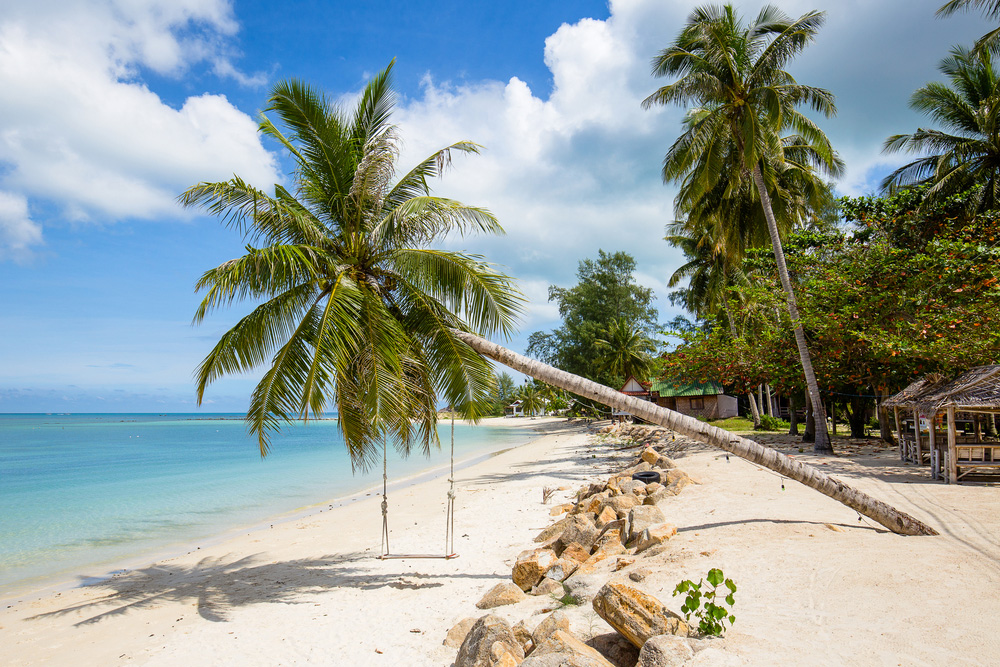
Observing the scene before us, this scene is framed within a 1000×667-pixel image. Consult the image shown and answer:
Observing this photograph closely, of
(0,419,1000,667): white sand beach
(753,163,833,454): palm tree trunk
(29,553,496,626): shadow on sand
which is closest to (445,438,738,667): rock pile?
(0,419,1000,667): white sand beach

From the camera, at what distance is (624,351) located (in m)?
38.3

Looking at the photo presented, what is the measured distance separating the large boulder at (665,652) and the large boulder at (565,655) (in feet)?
0.74

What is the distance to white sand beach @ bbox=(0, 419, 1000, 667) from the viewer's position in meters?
3.74

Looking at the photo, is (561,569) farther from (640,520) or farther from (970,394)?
(970,394)

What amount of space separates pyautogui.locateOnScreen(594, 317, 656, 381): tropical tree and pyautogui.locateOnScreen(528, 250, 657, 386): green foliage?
1.15 metres

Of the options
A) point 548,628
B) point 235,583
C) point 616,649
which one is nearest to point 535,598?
point 548,628

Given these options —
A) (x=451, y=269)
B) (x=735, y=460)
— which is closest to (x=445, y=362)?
(x=451, y=269)

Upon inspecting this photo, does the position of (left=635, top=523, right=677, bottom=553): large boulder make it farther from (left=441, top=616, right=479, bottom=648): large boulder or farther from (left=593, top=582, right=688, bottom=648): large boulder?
(left=593, top=582, right=688, bottom=648): large boulder

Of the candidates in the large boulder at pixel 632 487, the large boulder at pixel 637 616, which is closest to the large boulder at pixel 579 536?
the large boulder at pixel 632 487

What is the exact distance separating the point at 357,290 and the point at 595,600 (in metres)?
4.13

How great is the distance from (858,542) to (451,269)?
5.28 meters

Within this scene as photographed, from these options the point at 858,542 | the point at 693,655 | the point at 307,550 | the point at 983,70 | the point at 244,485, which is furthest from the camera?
the point at 244,485

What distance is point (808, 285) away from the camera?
15.1 metres

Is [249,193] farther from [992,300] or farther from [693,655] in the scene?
[992,300]
